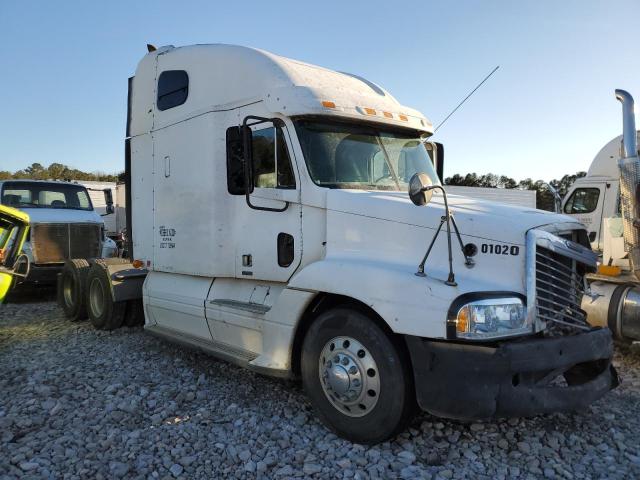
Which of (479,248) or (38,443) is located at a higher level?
(479,248)

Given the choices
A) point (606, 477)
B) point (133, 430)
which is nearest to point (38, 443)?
point (133, 430)

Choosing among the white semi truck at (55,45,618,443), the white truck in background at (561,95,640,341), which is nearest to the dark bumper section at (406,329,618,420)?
the white semi truck at (55,45,618,443)

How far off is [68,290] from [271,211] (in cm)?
548

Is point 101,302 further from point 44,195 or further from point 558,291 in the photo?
point 558,291

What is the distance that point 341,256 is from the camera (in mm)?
4133

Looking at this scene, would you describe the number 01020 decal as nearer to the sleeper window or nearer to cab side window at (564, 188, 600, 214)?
the sleeper window

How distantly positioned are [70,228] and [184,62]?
6.72 m

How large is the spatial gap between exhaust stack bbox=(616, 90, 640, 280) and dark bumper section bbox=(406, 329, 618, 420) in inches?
107

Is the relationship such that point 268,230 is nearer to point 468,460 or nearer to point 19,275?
point 468,460

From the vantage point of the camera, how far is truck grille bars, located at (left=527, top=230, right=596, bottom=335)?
345 centimetres

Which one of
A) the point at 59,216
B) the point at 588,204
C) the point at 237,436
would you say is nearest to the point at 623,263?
the point at 588,204

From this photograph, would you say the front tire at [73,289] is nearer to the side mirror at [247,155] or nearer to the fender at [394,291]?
the side mirror at [247,155]

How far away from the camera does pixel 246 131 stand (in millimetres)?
4484

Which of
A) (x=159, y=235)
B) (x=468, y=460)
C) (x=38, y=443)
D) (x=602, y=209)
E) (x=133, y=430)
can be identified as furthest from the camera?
(x=602, y=209)
